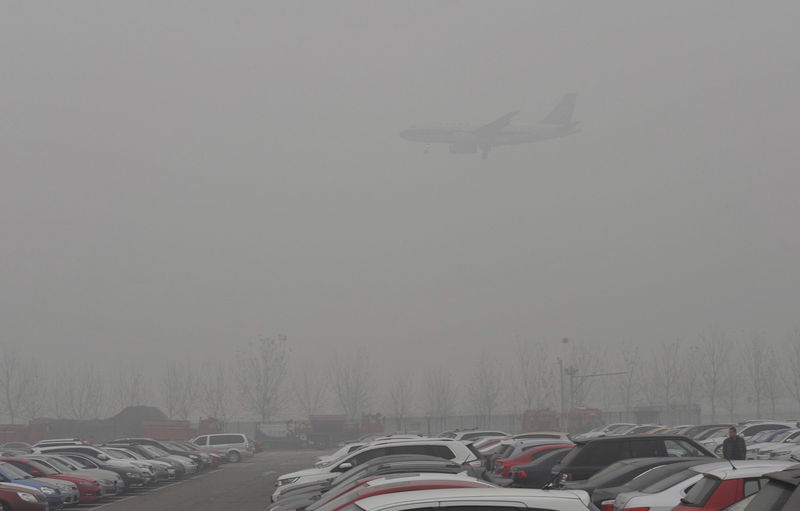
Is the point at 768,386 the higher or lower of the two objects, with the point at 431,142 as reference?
lower

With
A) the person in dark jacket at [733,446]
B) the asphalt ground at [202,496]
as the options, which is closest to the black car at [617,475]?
the person in dark jacket at [733,446]

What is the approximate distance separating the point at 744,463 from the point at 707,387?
278 feet

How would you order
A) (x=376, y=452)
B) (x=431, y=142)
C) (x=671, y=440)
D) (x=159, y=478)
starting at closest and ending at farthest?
(x=671, y=440), (x=376, y=452), (x=159, y=478), (x=431, y=142)

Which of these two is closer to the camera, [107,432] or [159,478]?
[159,478]

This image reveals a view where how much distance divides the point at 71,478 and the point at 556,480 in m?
16.4

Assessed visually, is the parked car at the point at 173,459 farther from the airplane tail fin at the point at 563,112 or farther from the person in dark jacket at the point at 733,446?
the airplane tail fin at the point at 563,112

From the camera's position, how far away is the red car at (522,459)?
2053cm

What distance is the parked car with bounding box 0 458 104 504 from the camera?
25703mm

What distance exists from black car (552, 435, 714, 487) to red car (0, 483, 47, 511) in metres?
12.0

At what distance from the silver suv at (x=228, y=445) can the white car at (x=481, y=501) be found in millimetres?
47513

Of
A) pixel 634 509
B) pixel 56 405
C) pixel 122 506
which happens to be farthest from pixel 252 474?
pixel 56 405

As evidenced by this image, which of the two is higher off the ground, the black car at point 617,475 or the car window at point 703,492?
the car window at point 703,492

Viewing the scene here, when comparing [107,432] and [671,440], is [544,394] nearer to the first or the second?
[107,432]

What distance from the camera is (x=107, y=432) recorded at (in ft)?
269
